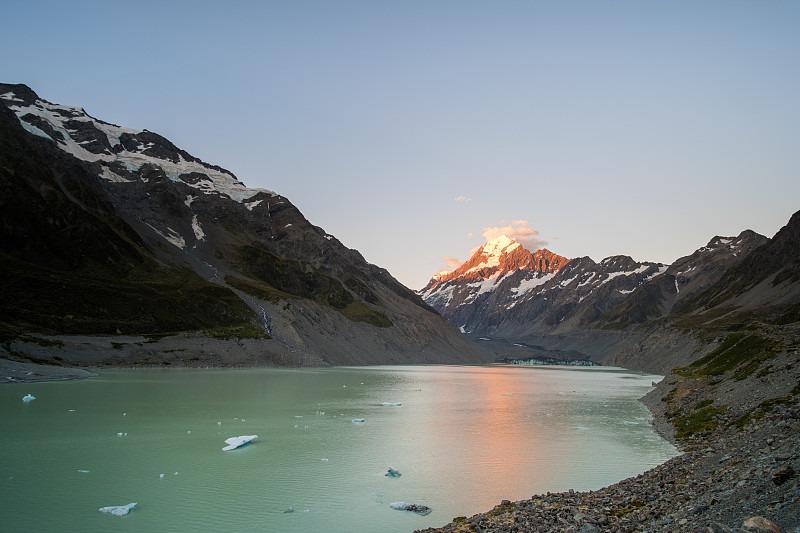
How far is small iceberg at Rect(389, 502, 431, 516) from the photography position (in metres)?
23.1

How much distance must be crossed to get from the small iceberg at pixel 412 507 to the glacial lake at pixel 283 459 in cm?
36

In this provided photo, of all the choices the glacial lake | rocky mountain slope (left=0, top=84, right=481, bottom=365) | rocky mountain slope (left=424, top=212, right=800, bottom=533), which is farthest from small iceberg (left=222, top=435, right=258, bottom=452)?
rocky mountain slope (left=0, top=84, right=481, bottom=365)

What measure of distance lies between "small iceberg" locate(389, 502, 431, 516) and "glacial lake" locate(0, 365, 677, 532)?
0.36 metres

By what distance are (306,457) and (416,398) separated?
143 ft

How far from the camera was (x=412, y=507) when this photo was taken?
23422mm

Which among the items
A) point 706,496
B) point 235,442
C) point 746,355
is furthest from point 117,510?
point 746,355

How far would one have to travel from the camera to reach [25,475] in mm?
27016

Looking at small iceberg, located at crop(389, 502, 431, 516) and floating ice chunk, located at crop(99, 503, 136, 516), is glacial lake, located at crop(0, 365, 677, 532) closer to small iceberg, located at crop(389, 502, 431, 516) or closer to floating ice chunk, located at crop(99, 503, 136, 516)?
floating ice chunk, located at crop(99, 503, 136, 516)

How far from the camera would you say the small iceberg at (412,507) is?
75.9ft

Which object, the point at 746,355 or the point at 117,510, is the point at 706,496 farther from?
the point at 746,355

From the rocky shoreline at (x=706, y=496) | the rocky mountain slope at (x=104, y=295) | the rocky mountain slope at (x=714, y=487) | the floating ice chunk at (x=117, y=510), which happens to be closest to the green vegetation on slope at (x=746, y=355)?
the rocky mountain slope at (x=714, y=487)

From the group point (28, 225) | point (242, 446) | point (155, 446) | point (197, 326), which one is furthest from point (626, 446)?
point (28, 225)

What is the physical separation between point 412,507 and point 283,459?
474 inches

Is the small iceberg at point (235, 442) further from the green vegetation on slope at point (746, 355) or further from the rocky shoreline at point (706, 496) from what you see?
the green vegetation on slope at point (746, 355)
